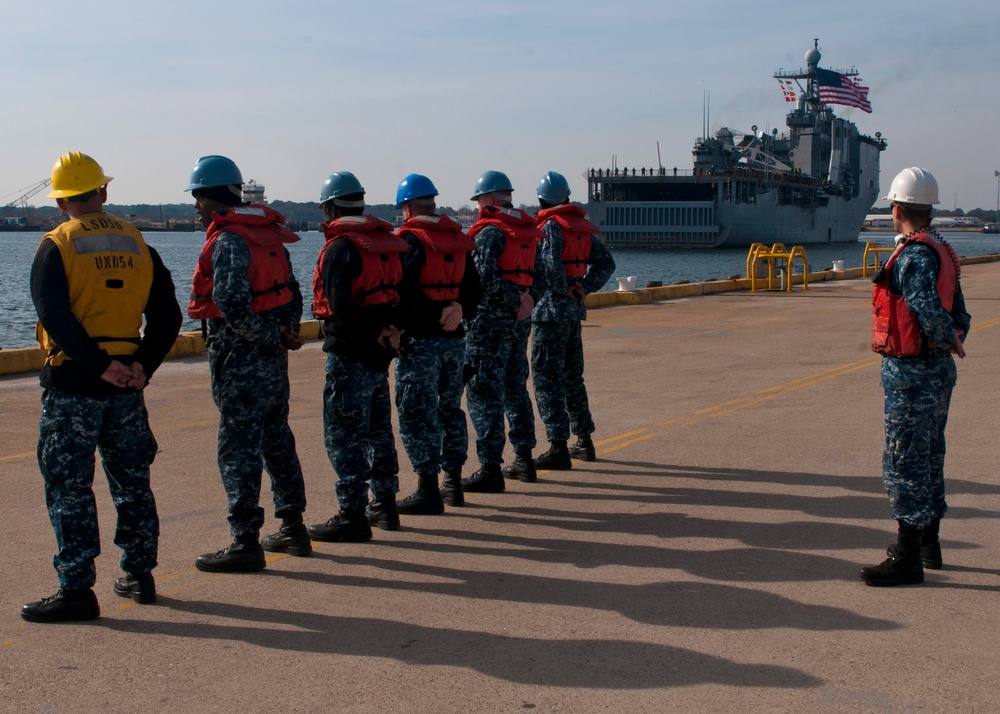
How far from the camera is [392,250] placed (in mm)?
5668

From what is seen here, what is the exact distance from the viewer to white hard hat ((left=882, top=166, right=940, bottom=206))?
4957 millimetres

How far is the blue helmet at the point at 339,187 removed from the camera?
18.7 feet

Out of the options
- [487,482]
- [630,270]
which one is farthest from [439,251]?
[630,270]

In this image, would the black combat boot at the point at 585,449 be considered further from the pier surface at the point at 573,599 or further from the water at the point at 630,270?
the water at the point at 630,270

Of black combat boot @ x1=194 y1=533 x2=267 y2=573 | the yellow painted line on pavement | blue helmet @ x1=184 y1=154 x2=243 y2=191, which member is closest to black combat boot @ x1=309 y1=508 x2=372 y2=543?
black combat boot @ x1=194 y1=533 x2=267 y2=573

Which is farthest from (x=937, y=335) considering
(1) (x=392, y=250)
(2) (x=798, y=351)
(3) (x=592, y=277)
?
(2) (x=798, y=351)

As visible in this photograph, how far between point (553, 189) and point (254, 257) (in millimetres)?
2992

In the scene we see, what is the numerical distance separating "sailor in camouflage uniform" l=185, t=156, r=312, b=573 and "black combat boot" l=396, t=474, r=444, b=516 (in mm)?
1195

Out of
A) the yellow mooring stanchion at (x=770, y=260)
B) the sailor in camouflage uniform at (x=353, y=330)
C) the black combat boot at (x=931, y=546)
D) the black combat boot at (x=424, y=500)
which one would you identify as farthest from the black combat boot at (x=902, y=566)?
the yellow mooring stanchion at (x=770, y=260)

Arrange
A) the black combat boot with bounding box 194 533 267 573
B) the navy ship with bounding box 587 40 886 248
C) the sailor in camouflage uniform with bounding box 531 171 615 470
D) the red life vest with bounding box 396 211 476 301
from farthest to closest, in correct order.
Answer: the navy ship with bounding box 587 40 886 248
the sailor in camouflage uniform with bounding box 531 171 615 470
the red life vest with bounding box 396 211 476 301
the black combat boot with bounding box 194 533 267 573

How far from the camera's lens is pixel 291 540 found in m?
5.54

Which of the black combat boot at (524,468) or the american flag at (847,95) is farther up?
the american flag at (847,95)

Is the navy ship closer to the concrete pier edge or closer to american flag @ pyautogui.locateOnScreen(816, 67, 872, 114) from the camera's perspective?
american flag @ pyautogui.locateOnScreen(816, 67, 872, 114)

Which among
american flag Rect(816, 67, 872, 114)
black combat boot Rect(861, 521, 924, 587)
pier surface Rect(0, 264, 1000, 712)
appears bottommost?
pier surface Rect(0, 264, 1000, 712)
